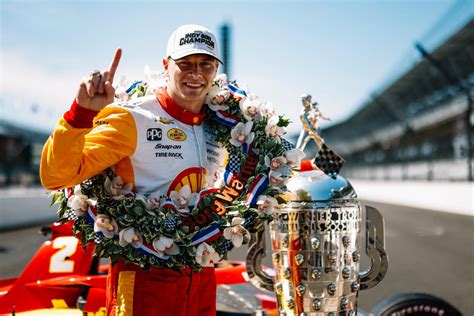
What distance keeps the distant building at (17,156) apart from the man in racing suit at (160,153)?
21.1 meters

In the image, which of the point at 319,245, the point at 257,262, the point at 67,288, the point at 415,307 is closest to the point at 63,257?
the point at 67,288

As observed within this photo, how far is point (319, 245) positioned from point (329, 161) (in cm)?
53

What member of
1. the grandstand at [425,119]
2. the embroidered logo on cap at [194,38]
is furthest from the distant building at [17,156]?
the embroidered logo on cap at [194,38]

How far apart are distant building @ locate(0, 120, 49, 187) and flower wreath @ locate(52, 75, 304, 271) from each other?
Answer: 2102cm

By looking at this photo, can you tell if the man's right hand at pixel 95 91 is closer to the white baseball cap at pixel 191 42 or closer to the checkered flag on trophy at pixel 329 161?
the white baseball cap at pixel 191 42

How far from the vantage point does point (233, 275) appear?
4.08 m

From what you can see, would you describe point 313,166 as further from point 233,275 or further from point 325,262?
point 233,275

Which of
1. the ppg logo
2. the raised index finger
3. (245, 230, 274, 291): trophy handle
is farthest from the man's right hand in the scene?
(245, 230, 274, 291): trophy handle

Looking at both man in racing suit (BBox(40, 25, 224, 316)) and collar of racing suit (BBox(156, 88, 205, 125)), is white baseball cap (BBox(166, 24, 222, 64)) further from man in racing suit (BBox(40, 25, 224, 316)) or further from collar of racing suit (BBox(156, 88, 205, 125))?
A: collar of racing suit (BBox(156, 88, 205, 125))

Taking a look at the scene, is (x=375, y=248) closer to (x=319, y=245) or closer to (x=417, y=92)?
(x=319, y=245)

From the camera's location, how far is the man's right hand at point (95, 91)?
2051 mm

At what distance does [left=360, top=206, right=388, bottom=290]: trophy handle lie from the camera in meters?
3.00

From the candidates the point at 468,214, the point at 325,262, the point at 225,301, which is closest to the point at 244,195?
the point at 325,262

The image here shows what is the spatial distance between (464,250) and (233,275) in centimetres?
716
